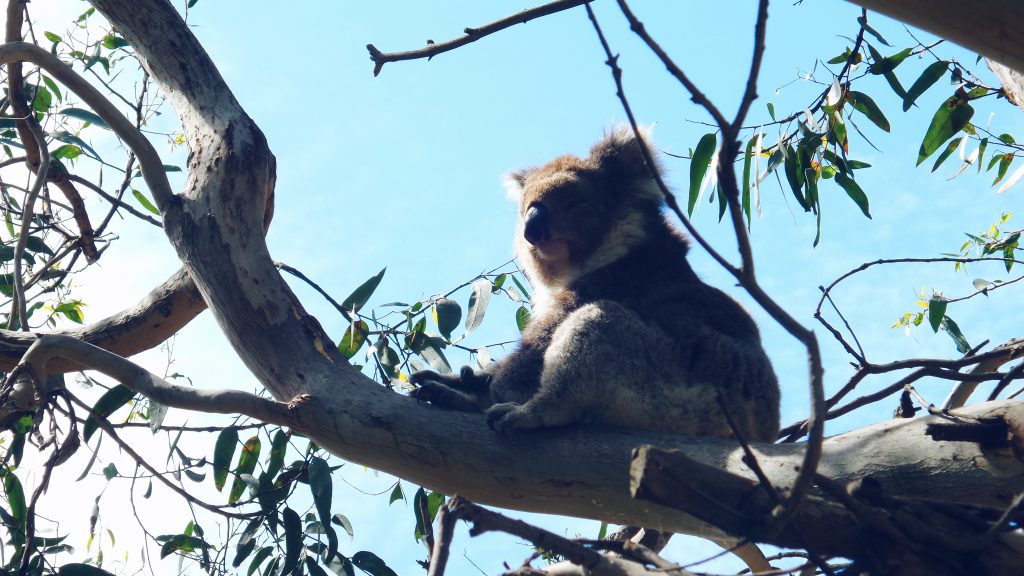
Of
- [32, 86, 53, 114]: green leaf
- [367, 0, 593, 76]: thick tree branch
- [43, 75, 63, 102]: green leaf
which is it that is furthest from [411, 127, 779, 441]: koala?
[43, 75, 63, 102]: green leaf

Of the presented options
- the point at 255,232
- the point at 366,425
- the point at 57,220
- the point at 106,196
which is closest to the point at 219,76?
the point at 255,232

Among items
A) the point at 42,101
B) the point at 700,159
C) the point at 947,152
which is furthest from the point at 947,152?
the point at 42,101

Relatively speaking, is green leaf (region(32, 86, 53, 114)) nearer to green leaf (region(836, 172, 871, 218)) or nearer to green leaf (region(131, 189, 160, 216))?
green leaf (region(131, 189, 160, 216))

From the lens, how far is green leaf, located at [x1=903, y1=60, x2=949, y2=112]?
3.55 meters

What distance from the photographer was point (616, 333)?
9.12ft

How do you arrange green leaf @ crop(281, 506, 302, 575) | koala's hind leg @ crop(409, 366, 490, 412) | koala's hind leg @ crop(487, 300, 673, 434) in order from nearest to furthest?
koala's hind leg @ crop(487, 300, 673, 434) < koala's hind leg @ crop(409, 366, 490, 412) < green leaf @ crop(281, 506, 302, 575)

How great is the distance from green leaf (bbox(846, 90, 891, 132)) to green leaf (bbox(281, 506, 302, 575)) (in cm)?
281

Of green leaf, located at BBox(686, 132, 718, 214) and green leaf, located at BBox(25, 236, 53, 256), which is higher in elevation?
green leaf, located at BBox(25, 236, 53, 256)

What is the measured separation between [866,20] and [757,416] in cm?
153

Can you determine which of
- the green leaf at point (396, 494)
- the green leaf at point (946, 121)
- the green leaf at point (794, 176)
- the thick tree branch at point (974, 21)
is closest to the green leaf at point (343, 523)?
the green leaf at point (396, 494)

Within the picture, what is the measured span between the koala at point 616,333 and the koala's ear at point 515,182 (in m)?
0.37

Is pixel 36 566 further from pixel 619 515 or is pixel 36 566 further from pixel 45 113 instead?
pixel 619 515

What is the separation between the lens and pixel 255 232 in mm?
2645

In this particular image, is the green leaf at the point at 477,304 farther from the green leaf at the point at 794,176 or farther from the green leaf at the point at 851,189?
the green leaf at the point at 851,189
